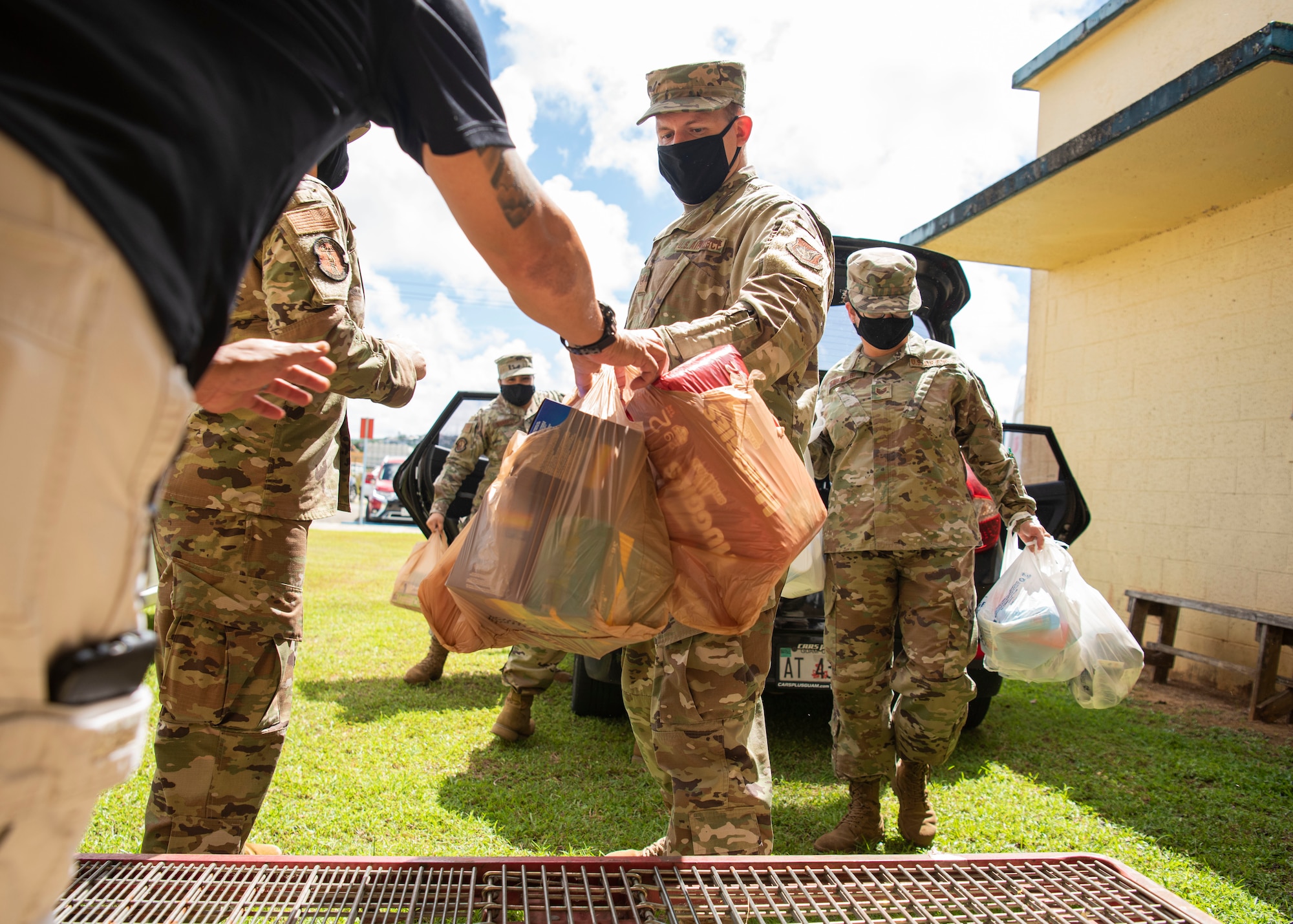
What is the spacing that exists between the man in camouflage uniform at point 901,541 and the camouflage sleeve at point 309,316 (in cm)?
209

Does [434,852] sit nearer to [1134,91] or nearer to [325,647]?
[325,647]

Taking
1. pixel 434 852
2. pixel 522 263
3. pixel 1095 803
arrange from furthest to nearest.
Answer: pixel 1095 803 < pixel 434 852 < pixel 522 263

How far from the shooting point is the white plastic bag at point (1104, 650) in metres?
3.33

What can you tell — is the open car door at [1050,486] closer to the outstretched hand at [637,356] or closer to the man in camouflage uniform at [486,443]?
the man in camouflage uniform at [486,443]

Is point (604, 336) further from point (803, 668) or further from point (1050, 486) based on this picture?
point (1050, 486)

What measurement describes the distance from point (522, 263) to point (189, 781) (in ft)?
5.54

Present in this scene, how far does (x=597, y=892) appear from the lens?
5.61ft

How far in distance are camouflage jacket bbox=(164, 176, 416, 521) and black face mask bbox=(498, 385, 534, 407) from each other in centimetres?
302

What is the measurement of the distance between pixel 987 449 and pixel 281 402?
2.73 m

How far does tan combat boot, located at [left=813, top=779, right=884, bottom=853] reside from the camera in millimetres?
3020

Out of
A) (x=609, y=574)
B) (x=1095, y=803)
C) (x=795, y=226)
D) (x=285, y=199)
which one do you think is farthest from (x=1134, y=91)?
(x=285, y=199)

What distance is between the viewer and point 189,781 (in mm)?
2080

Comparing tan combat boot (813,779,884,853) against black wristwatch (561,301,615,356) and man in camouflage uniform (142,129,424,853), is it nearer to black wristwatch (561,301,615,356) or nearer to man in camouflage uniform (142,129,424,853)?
man in camouflage uniform (142,129,424,853)

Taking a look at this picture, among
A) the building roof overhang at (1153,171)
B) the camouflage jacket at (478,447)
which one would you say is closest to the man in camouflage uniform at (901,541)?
the camouflage jacket at (478,447)
